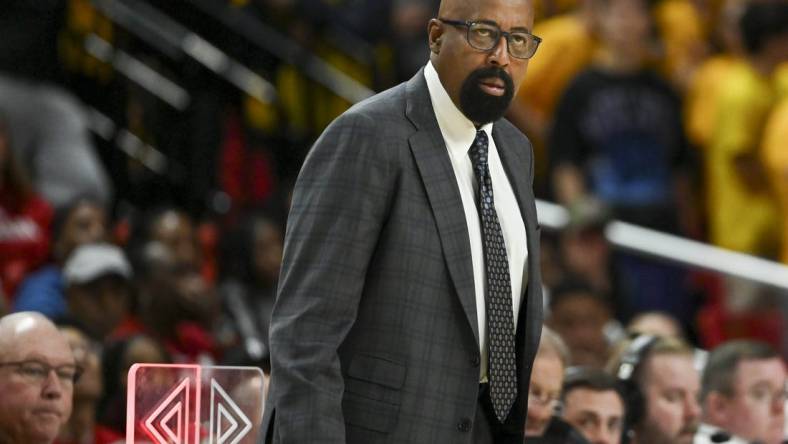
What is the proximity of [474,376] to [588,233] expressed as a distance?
4.86 metres

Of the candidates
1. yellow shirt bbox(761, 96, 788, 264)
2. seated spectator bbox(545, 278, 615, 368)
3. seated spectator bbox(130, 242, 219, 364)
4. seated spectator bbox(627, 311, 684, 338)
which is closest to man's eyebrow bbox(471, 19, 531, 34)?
seated spectator bbox(627, 311, 684, 338)

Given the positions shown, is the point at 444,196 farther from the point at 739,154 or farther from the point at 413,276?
the point at 739,154

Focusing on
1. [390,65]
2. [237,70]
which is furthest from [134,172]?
[390,65]

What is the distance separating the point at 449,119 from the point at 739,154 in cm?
519

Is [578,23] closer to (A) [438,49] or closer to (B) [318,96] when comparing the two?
(B) [318,96]

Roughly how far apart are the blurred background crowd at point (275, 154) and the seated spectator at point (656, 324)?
37mm

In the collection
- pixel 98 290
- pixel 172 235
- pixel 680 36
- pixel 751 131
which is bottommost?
pixel 98 290

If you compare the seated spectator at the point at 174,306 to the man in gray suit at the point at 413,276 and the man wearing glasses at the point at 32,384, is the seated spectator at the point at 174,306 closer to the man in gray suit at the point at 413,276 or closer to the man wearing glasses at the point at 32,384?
the man wearing glasses at the point at 32,384

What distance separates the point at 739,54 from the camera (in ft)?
29.9

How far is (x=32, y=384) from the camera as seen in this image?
4551 millimetres

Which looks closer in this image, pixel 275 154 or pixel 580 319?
pixel 580 319

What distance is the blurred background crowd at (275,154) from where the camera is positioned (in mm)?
7934

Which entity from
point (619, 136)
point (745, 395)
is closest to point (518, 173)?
point (745, 395)

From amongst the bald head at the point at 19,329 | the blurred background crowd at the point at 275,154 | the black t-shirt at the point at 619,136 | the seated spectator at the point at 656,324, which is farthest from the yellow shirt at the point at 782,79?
the bald head at the point at 19,329
